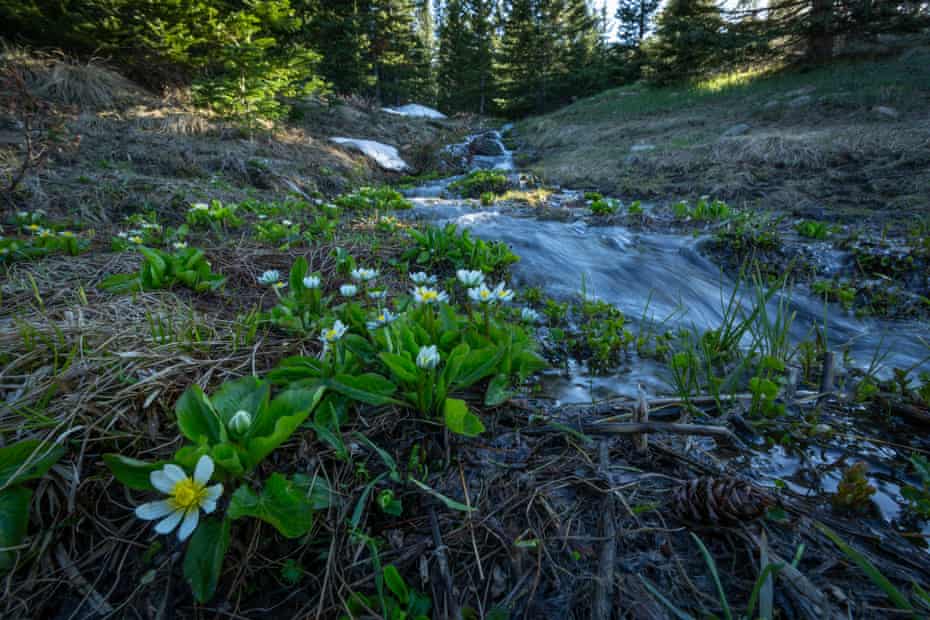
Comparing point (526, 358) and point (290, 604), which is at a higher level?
point (526, 358)

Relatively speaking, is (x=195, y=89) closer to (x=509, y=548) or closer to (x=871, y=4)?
(x=509, y=548)

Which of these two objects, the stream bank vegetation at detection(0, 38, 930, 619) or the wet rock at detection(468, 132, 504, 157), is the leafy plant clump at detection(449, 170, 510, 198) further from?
the stream bank vegetation at detection(0, 38, 930, 619)

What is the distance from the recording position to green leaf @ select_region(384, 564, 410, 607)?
90cm

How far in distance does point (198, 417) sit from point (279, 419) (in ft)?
0.84

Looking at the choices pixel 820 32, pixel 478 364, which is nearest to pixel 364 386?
pixel 478 364

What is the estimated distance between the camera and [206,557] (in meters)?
0.88

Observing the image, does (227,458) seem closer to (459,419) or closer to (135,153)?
(459,419)

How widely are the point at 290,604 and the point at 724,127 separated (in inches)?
499

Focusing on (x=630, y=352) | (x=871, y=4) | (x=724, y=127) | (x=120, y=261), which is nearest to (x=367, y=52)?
(x=724, y=127)

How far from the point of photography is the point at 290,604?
3.07ft

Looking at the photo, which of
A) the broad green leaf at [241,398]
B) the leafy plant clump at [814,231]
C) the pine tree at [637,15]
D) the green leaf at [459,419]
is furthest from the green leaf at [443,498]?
the pine tree at [637,15]

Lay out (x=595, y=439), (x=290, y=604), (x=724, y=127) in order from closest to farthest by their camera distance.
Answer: (x=290, y=604) → (x=595, y=439) → (x=724, y=127)

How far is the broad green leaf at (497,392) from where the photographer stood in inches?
56.5

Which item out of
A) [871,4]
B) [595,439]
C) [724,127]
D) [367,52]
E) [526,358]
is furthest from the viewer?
[367,52]
